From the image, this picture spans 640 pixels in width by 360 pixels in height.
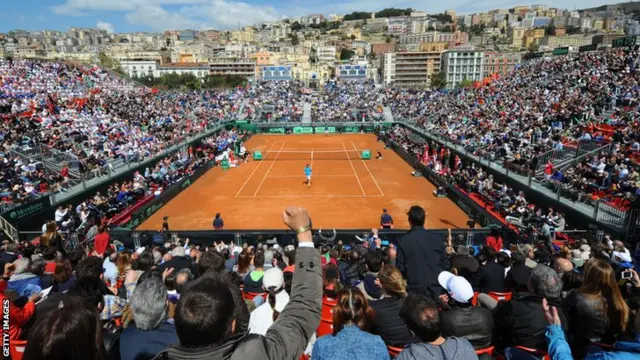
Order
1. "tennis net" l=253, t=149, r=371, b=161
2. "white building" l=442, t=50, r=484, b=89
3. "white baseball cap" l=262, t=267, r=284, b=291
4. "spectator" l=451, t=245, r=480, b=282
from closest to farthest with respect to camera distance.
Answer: "white baseball cap" l=262, t=267, r=284, b=291, "spectator" l=451, t=245, r=480, b=282, "tennis net" l=253, t=149, r=371, b=161, "white building" l=442, t=50, r=484, b=89

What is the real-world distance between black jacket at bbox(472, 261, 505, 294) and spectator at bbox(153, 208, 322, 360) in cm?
551

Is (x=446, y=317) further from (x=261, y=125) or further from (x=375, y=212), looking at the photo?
(x=261, y=125)

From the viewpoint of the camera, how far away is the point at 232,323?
2.18 metres

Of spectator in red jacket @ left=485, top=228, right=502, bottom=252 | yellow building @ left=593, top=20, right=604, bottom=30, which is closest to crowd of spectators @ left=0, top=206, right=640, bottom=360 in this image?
spectator in red jacket @ left=485, top=228, right=502, bottom=252

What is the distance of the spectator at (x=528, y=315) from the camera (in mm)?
4160

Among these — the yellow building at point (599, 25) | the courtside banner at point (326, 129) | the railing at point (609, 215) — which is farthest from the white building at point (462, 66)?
the railing at point (609, 215)

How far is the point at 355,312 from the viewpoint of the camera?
3705 millimetres

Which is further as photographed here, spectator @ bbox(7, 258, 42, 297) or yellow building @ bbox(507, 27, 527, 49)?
yellow building @ bbox(507, 27, 527, 49)

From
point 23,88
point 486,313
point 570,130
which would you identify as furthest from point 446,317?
point 23,88

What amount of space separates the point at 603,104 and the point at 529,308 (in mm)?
31060

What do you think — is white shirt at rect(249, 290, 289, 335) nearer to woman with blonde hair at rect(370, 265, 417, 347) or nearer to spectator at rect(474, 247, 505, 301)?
woman with blonde hair at rect(370, 265, 417, 347)

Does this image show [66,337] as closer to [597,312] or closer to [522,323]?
[522,323]

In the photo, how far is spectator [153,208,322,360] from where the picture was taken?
1967mm

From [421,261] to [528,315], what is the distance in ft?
4.65
